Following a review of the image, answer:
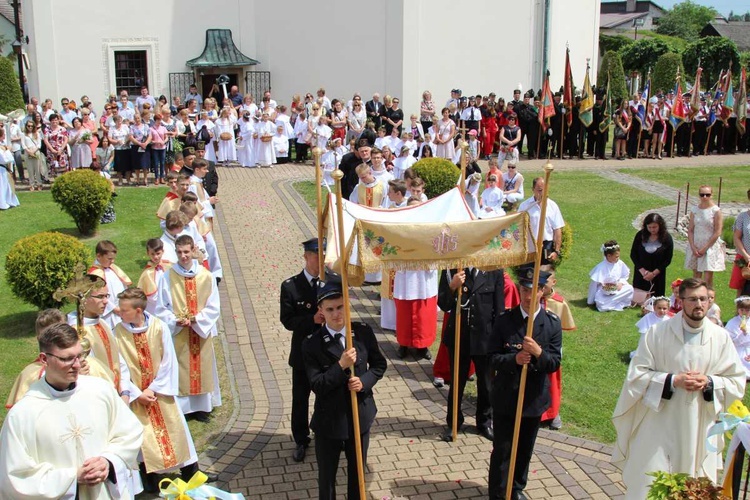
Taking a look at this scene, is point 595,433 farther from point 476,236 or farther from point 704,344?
point 476,236

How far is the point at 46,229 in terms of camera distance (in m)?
16.9

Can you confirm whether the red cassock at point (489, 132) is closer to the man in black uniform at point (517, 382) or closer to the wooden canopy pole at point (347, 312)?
the man in black uniform at point (517, 382)

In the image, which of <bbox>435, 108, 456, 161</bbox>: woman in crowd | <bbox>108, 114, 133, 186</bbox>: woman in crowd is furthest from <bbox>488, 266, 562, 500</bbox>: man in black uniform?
<bbox>435, 108, 456, 161</bbox>: woman in crowd

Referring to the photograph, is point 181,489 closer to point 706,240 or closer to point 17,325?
point 17,325

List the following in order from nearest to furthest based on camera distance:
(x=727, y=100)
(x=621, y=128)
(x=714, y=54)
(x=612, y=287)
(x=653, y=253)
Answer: (x=653, y=253), (x=612, y=287), (x=621, y=128), (x=727, y=100), (x=714, y=54)

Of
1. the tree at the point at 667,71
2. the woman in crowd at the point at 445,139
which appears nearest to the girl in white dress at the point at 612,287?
the woman in crowd at the point at 445,139

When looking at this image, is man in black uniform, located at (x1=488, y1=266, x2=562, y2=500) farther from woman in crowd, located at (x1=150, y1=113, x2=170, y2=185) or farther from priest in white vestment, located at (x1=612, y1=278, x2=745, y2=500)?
woman in crowd, located at (x1=150, y1=113, x2=170, y2=185)

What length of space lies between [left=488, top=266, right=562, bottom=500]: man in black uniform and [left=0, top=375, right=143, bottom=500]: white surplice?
296 centimetres

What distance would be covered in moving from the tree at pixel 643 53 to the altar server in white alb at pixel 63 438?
56.6 metres

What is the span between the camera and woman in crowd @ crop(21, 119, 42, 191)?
20.6m

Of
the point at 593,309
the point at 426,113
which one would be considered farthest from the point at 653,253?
the point at 426,113

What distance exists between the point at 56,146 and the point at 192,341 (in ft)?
47.1

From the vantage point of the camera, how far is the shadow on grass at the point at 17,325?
1141cm

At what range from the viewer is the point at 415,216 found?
7.86m
